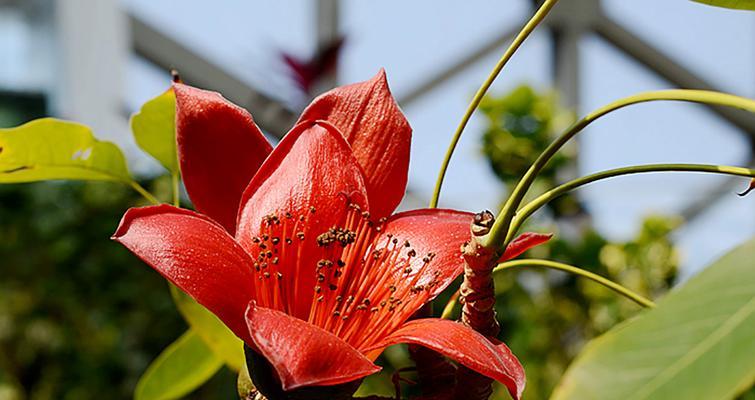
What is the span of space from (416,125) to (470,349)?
3257 millimetres

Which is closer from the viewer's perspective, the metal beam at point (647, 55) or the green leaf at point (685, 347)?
the green leaf at point (685, 347)

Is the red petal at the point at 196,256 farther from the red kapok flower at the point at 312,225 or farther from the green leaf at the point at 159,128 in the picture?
the green leaf at the point at 159,128

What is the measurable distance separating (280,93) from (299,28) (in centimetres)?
59

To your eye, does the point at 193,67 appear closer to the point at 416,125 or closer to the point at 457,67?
the point at 416,125

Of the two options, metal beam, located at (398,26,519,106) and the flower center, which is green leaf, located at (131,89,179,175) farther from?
metal beam, located at (398,26,519,106)

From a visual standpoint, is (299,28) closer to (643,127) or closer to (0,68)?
(0,68)

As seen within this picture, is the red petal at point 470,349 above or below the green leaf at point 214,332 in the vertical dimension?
above

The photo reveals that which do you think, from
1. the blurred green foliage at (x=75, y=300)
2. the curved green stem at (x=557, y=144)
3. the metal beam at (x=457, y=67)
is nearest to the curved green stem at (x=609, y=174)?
the curved green stem at (x=557, y=144)

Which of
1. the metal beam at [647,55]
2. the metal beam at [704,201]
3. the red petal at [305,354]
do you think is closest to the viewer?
the red petal at [305,354]

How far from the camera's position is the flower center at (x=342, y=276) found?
294mm

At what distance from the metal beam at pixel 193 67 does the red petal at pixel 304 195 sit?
2.59 metres

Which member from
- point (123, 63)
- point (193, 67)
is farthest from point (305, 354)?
point (193, 67)

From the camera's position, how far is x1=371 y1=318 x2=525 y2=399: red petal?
241mm

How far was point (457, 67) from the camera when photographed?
11.9 ft
